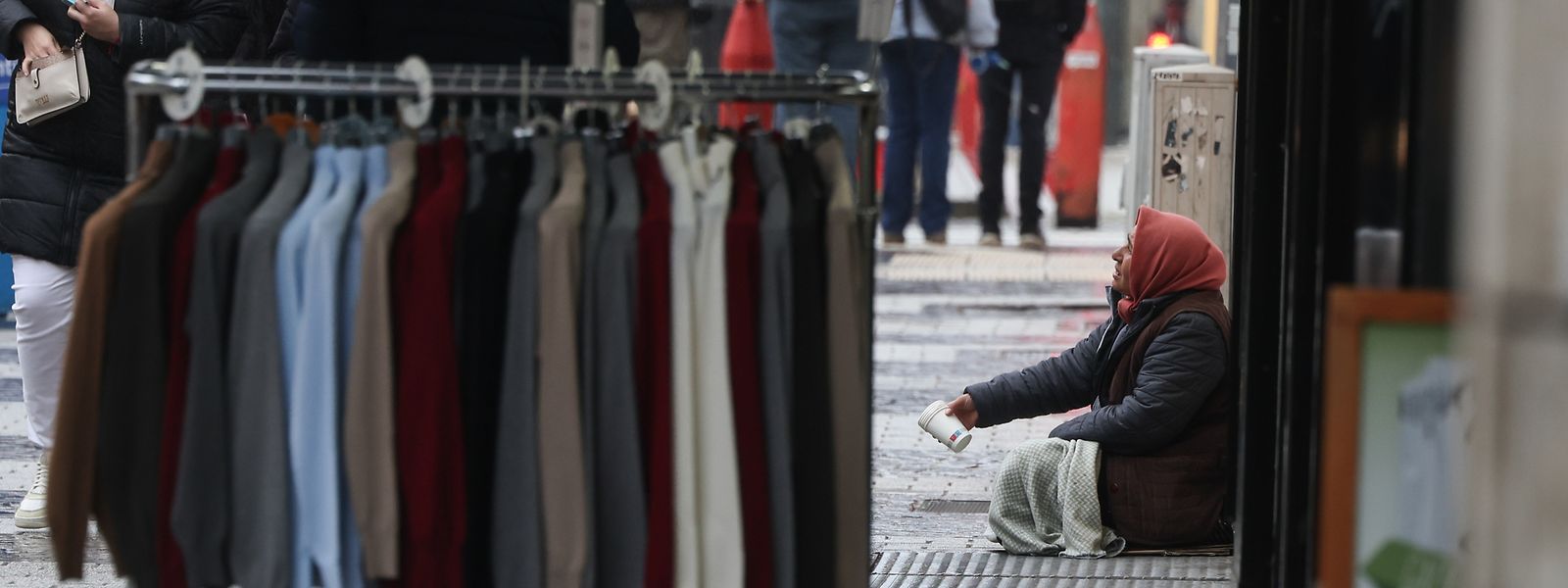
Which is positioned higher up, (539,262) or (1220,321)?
(539,262)

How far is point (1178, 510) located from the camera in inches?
177

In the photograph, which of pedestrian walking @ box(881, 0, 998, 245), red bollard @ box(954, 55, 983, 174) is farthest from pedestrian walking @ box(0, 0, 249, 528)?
red bollard @ box(954, 55, 983, 174)

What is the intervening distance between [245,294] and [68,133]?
2.16 metres

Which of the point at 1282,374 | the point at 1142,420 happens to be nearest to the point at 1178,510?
the point at 1142,420

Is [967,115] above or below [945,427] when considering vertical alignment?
above

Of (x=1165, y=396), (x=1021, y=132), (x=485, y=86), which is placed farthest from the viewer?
(x=1021, y=132)

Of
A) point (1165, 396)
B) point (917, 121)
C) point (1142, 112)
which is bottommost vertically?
point (1165, 396)

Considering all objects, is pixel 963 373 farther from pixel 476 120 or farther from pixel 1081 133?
pixel 1081 133

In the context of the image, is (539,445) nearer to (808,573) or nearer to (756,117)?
(808,573)

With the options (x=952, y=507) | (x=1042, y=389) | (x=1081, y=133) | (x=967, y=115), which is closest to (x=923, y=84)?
(x=1081, y=133)

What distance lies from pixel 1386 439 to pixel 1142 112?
468 centimetres

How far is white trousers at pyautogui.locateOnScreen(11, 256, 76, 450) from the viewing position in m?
4.61

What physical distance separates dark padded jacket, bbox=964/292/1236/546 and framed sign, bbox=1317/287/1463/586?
84.1 inches

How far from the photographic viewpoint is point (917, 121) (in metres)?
9.79
